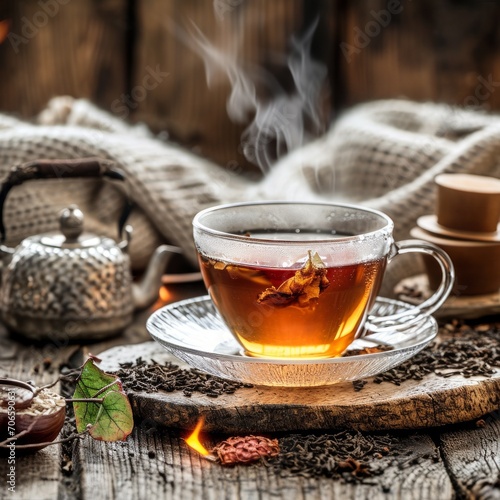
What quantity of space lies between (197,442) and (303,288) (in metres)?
0.26

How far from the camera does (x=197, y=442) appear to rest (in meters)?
1.25

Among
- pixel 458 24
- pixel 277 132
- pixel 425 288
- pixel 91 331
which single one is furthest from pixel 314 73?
pixel 91 331

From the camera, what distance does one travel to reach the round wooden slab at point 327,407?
1.25m

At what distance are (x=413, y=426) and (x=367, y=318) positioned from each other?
243 millimetres

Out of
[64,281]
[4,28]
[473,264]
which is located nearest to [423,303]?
[473,264]

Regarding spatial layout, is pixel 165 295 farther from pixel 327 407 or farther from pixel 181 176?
pixel 327 407

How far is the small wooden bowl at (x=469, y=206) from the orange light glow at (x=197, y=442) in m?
0.72

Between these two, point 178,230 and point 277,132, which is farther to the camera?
point 277,132

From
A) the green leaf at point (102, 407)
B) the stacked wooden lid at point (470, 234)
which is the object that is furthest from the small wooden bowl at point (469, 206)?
the green leaf at point (102, 407)

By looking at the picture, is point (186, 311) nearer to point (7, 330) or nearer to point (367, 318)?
point (367, 318)

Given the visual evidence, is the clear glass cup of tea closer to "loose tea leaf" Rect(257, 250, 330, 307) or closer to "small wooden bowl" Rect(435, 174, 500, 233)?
"loose tea leaf" Rect(257, 250, 330, 307)

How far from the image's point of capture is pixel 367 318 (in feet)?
4.84

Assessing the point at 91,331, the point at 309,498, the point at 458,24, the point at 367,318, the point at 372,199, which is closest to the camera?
the point at 309,498

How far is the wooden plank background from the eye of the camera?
267cm
